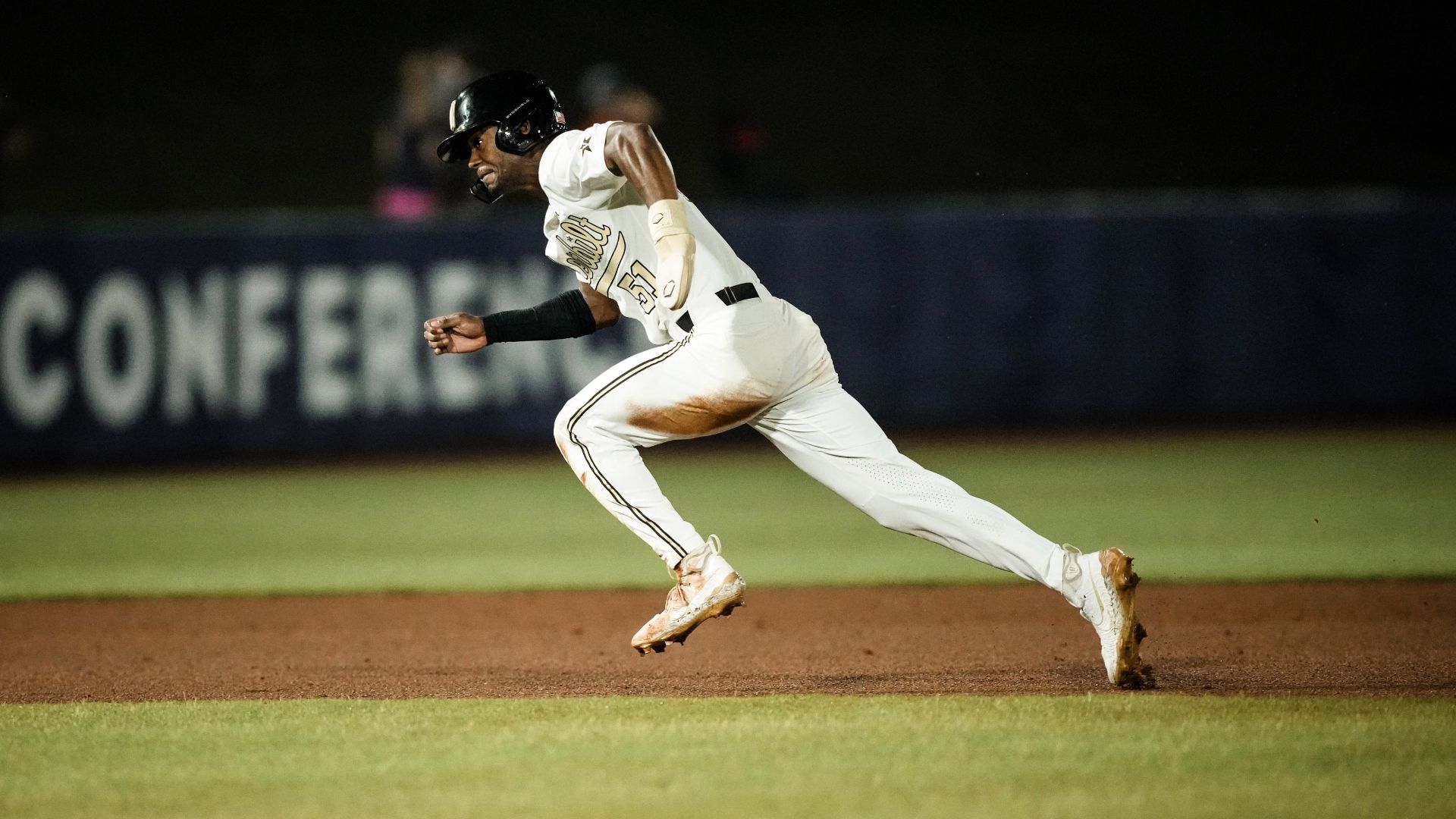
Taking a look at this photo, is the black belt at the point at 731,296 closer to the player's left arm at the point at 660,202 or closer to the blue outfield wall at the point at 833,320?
the player's left arm at the point at 660,202

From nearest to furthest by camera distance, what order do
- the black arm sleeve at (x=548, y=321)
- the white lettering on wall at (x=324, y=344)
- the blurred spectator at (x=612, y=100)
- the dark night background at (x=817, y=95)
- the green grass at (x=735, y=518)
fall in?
the black arm sleeve at (x=548, y=321) < the green grass at (x=735, y=518) < the white lettering on wall at (x=324, y=344) < the blurred spectator at (x=612, y=100) < the dark night background at (x=817, y=95)

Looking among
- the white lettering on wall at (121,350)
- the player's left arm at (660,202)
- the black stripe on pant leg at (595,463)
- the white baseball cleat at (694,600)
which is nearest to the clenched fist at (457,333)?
the black stripe on pant leg at (595,463)

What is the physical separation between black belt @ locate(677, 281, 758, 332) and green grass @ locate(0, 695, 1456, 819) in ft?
3.48

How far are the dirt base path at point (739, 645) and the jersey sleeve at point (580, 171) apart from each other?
57.6 inches

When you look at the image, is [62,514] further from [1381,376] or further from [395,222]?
[1381,376]

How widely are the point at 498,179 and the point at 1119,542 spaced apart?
4.42 meters

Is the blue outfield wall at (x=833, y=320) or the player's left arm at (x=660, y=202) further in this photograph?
the blue outfield wall at (x=833, y=320)

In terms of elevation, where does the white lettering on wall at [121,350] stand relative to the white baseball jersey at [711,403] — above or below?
below

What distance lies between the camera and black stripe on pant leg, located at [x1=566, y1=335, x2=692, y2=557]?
15.6ft

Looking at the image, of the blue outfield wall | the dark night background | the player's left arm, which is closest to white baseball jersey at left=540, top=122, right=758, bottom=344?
the player's left arm

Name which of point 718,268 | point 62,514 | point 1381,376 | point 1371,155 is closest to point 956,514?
point 718,268

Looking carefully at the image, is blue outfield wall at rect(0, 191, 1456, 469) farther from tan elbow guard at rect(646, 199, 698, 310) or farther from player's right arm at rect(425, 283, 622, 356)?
tan elbow guard at rect(646, 199, 698, 310)

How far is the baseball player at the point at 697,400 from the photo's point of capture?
15.3 feet

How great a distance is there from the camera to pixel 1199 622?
20.5 ft
